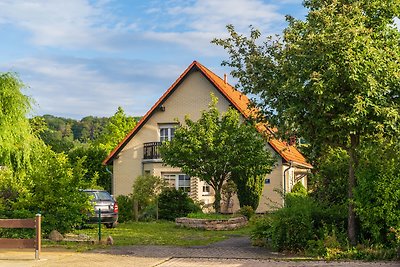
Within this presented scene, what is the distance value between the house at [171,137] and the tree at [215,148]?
293 inches

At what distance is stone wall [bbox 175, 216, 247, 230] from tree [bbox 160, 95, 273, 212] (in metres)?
2.34

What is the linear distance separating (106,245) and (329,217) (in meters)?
6.42

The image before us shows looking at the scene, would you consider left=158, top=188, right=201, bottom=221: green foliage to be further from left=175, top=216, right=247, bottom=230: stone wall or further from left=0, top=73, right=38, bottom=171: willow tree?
left=0, top=73, right=38, bottom=171: willow tree

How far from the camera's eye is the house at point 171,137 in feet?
111

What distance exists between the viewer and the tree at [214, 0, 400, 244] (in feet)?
45.2

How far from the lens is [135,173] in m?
36.6

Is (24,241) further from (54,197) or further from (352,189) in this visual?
(352,189)

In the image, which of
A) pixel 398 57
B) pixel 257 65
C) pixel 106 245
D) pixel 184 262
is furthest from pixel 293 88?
pixel 106 245

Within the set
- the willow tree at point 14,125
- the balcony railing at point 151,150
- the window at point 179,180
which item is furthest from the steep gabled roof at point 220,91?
the willow tree at point 14,125

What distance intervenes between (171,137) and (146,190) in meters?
6.29

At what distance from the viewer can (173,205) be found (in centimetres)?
2945

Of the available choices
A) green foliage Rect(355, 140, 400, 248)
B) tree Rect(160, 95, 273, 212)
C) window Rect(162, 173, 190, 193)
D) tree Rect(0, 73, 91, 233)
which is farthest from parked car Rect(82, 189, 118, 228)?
green foliage Rect(355, 140, 400, 248)

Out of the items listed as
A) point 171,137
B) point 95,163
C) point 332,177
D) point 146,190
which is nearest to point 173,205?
point 146,190

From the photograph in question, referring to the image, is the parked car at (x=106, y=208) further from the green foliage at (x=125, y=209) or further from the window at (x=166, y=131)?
the window at (x=166, y=131)
